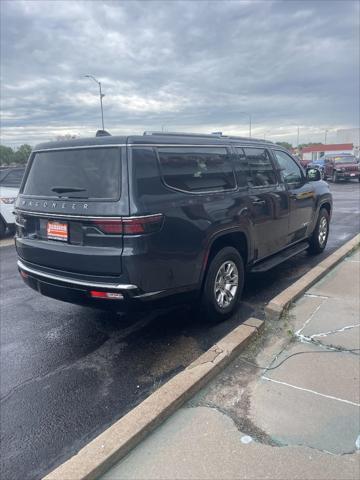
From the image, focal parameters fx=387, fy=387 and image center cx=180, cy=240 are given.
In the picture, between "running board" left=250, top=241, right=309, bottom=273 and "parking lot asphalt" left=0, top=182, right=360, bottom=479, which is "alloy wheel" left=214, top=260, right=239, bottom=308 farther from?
"running board" left=250, top=241, right=309, bottom=273

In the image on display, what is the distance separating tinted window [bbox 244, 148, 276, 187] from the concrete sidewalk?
1.94 metres

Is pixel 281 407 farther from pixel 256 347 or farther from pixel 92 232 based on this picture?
pixel 92 232

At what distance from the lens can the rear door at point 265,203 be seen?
15.5ft

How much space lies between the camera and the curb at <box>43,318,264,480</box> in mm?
2203

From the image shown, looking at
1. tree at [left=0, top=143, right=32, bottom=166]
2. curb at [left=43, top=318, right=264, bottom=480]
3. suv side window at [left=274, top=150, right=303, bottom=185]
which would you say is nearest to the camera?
curb at [left=43, top=318, right=264, bottom=480]

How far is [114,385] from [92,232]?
1303 mm

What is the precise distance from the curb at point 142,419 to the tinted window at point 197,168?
154 cm

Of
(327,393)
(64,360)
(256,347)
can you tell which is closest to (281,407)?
(327,393)

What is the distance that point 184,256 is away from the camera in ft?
11.7

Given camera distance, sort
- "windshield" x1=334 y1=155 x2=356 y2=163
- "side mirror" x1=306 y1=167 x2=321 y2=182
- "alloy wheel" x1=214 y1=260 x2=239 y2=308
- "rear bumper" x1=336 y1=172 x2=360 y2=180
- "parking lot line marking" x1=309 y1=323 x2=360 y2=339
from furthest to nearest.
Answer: "windshield" x1=334 y1=155 x2=356 y2=163 < "rear bumper" x1=336 y1=172 x2=360 y2=180 < "side mirror" x1=306 y1=167 x2=321 y2=182 < "alloy wheel" x1=214 y1=260 x2=239 y2=308 < "parking lot line marking" x1=309 y1=323 x2=360 y2=339

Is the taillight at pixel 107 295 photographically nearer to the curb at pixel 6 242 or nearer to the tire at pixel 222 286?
the tire at pixel 222 286

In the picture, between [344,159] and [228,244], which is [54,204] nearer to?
[228,244]

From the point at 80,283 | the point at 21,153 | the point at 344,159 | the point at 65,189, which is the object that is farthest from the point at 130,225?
the point at 21,153

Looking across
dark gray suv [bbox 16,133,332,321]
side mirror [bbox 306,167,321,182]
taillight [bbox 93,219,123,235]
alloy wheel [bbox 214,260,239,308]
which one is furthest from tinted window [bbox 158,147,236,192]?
side mirror [bbox 306,167,321,182]
